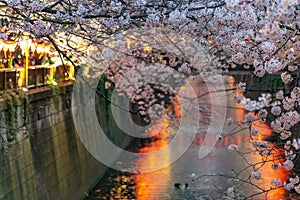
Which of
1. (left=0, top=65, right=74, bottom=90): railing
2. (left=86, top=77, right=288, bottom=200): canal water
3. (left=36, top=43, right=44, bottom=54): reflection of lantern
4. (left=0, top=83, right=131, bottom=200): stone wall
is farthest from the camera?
(left=86, top=77, right=288, bottom=200): canal water

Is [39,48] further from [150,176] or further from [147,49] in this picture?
[150,176]

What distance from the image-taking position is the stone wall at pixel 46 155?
9.51m

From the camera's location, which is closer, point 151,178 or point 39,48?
point 39,48

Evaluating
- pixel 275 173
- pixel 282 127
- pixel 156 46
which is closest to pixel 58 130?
pixel 156 46

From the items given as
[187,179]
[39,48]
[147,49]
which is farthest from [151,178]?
[147,49]

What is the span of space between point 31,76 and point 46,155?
4.97ft

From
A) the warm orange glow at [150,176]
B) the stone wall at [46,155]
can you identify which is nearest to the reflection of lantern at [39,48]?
the stone wall at [46,155]

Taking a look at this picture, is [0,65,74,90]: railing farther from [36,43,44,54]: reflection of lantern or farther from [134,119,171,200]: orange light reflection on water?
[134,119,171,200]: orange light reflection on water

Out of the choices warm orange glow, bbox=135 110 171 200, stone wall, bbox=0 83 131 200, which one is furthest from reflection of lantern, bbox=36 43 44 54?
warm orange glow, bbox=135 110 171 200

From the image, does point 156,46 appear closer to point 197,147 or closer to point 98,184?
point 98,184

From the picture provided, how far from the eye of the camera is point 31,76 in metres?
11.4

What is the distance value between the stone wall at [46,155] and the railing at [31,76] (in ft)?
0.73

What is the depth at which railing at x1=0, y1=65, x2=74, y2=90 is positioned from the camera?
32.4 feet

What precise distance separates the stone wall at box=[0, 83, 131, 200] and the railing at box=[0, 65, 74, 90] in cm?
22
